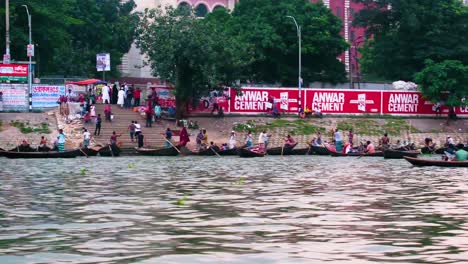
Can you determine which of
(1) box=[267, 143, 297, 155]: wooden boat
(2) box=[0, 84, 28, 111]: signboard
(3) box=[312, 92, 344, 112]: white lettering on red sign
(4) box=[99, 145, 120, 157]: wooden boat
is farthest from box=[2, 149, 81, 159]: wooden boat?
(3) box=[312, 92, 344, 112]: white lettering on red sign

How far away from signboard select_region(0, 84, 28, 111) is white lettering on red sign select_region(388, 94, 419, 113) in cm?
2579

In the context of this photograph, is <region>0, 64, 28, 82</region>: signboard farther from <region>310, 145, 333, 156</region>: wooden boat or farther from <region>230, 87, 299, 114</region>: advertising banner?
<region>310, 145, 333, 156</region>: wooden boat

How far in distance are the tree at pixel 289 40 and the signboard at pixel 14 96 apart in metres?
23.0

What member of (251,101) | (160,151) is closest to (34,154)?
(160,151)

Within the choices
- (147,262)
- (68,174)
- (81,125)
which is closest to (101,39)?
(81,125)

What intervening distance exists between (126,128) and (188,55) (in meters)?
6.84

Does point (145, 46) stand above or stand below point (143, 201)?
above

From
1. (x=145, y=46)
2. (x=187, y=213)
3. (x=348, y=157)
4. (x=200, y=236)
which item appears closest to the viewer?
(x=200, y=236)

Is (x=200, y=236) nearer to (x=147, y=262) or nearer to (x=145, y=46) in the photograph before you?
(x=147, y=262)

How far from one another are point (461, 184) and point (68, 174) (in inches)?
542

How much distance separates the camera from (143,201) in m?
22.7

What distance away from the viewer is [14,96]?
5812cm

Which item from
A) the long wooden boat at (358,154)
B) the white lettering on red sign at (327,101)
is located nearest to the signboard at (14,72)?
the long wooden boat at (358,154)

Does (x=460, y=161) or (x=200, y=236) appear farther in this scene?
(x=460, y=161)
